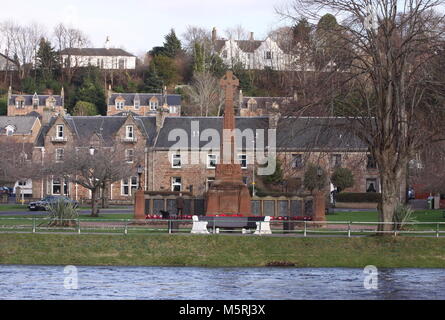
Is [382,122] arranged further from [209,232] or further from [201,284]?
[201,284]

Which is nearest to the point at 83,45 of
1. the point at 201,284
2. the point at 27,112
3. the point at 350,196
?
the point at 27,112

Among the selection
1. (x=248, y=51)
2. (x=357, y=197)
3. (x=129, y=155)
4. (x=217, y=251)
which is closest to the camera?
(x=217, y=251)

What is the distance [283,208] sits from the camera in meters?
60.7

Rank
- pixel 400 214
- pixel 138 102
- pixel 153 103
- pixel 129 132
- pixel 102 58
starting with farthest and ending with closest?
pixel 102 58, pixel 138 102, pixel 153 103, pixel 129 132, pixel 400 214

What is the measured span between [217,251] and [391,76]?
37.9 feet

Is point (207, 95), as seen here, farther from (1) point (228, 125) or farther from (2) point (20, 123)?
(1) point (228, 125)

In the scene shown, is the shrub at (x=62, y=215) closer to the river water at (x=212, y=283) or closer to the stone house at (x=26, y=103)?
the river water at (x=212, y=283)

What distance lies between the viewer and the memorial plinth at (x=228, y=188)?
56.1 m

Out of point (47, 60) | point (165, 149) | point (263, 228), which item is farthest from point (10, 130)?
point (263, 228)

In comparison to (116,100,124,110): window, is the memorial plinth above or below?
below

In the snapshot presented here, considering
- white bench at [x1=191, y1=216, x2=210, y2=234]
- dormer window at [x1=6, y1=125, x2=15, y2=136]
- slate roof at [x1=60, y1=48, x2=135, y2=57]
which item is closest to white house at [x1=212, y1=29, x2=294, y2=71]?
slate roof at [x1=60, y1=48, x2=135, y2=57]

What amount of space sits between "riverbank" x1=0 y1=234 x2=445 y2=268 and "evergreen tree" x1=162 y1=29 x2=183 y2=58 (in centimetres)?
11232

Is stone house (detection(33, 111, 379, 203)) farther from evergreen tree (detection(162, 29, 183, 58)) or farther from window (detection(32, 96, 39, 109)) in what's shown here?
evergreen tree (detection(162, 29, 183, 58))

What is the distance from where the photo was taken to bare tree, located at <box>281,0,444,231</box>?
44969 millimetres
